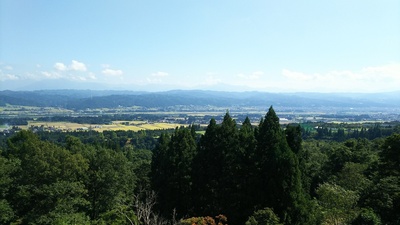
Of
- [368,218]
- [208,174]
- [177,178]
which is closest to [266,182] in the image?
[208,174]

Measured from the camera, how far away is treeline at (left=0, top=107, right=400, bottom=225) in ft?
53.6

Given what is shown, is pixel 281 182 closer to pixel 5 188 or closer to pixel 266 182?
pixel 266 182

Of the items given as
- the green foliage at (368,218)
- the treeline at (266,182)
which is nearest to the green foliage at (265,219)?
the treeline at (266,182)

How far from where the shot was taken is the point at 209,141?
21922 mm

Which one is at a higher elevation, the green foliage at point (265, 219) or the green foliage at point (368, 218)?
the green foliage at point (368, 218)

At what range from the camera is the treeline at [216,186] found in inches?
643

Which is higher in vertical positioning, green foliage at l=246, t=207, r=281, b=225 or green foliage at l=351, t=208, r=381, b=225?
green foliage at l=351, t=208, r=381, b=225

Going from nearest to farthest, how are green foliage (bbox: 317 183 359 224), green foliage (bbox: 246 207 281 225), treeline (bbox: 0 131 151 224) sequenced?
1. green foliage (bbox: 246 207 281 225)
2. green foliage (bbox: 317 183 359 224)
3. treeline (bbox: 0 131 151 224)

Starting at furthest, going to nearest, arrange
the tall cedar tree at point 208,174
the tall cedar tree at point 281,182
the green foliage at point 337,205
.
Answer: the tall cedar tree at point 208,174, the tall cedar tree at point 281,182, the green foliage at point 337,205

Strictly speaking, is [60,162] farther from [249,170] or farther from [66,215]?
[249,170]

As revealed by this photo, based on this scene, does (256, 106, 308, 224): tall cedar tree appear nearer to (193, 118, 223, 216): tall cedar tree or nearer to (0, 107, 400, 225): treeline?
(0, 107, 400, 225): treeline

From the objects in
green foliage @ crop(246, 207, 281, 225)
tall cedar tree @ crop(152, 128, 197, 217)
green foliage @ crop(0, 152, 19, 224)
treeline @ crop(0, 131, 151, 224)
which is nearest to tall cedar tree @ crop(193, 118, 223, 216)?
tall cedar tree @ crop(152, 128, 197, 217)

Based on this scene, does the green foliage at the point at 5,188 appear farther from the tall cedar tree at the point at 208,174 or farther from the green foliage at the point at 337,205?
the green foliage at the point at 337,205

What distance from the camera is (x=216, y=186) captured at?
20750 mm
